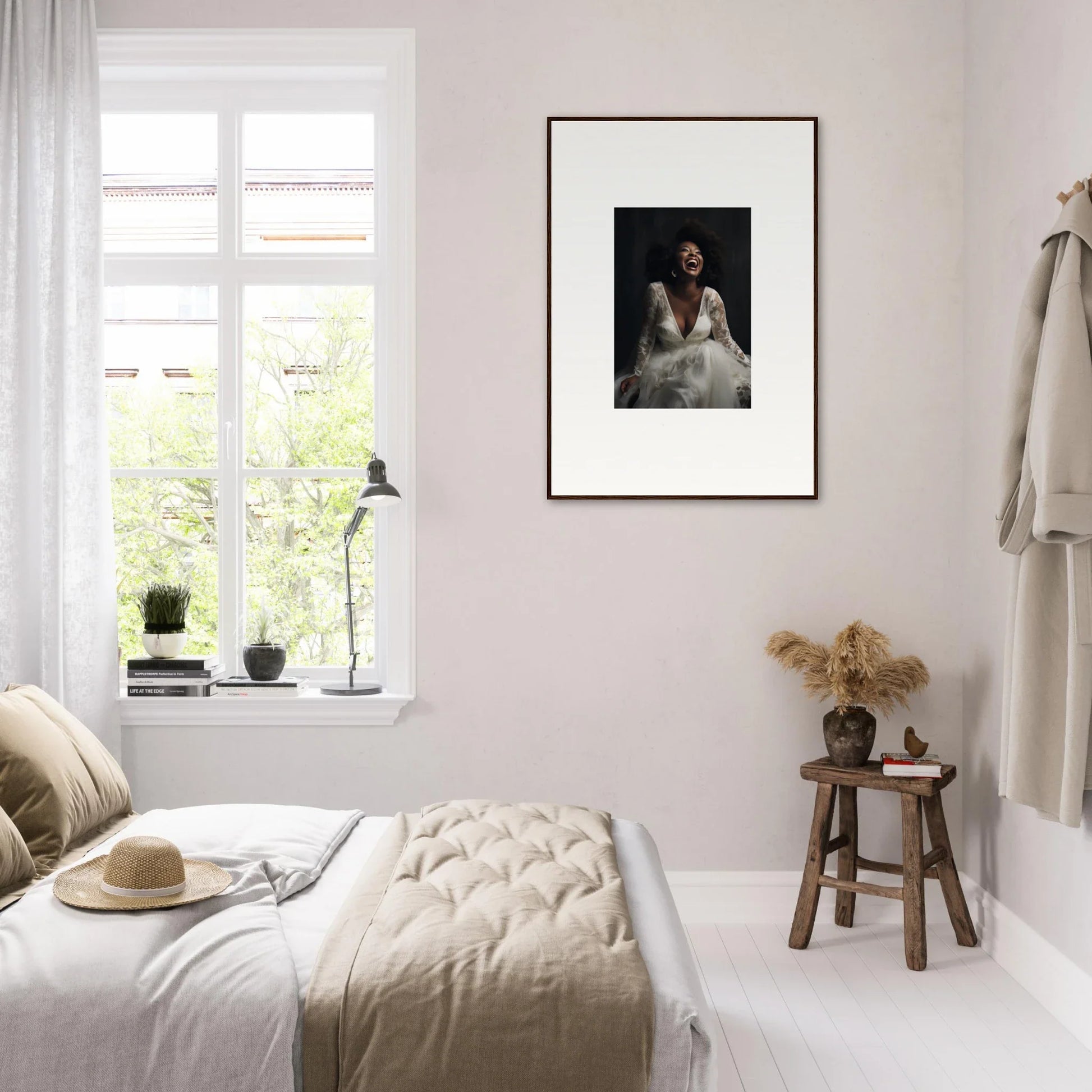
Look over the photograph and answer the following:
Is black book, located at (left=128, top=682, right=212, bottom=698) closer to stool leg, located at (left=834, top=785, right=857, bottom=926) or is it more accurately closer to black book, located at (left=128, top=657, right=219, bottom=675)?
black book, located at (left=128, top=657, right=219, bottom=675)

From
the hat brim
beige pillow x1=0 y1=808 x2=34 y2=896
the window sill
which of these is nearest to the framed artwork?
the window sill

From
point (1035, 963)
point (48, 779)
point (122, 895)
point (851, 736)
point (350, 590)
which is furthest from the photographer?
point (350, 590)

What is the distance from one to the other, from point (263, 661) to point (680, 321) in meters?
1.65

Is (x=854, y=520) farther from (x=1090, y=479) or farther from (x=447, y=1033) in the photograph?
(x=447, y=1033)

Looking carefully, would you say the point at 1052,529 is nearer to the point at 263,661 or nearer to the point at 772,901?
the point at 772,901

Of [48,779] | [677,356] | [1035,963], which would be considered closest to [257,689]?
[48,779]

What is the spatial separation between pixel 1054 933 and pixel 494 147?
268 centimetres

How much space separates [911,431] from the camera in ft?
10.1

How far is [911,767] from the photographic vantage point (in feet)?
8.97

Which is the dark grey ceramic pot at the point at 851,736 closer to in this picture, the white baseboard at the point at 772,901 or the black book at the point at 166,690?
the white baseboard at the point at 772,901

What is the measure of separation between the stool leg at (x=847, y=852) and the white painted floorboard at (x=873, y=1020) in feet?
0.20

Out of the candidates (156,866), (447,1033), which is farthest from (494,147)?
(447,1033)

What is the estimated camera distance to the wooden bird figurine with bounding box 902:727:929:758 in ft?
9.07

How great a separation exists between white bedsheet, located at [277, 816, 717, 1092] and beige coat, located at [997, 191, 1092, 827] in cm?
91
